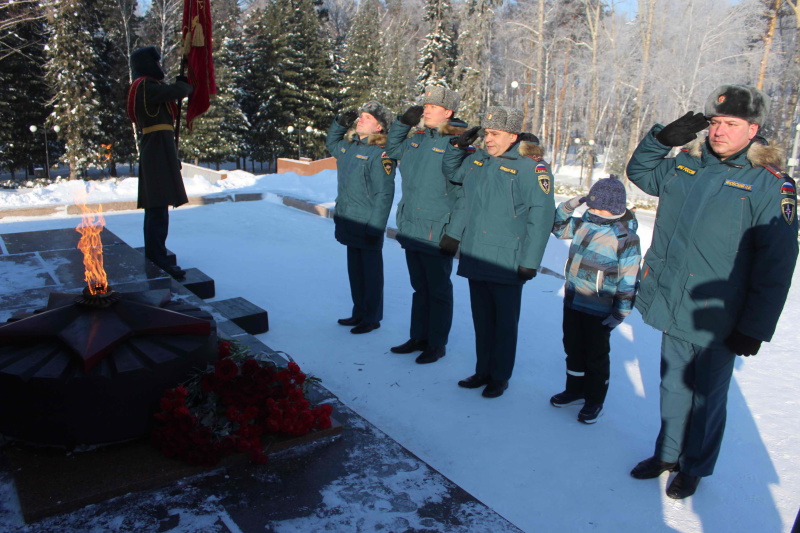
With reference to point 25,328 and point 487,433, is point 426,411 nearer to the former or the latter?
point 487,433

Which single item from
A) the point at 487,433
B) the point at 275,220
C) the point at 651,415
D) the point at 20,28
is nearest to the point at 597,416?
the point at 651,415

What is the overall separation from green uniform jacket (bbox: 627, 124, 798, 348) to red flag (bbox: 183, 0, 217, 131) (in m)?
4.24

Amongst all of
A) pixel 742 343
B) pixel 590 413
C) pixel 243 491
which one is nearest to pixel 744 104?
pixel 742 343

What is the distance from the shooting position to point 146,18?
27.7m

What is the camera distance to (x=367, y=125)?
4.57m

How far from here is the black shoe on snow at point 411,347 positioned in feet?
14.1

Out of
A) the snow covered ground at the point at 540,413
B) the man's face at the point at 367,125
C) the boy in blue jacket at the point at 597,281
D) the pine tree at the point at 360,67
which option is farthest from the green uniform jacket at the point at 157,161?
the pine tree at the point at 360,67

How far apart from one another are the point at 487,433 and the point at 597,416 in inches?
26.1

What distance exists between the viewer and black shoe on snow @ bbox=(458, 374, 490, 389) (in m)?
3.78

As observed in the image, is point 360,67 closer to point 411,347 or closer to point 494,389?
point 411,347

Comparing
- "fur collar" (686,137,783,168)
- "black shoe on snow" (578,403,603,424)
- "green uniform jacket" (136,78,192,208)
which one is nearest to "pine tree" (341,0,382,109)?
"green uniform jacket" (136,78,192,208)

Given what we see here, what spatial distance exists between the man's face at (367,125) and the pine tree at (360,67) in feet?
84.8

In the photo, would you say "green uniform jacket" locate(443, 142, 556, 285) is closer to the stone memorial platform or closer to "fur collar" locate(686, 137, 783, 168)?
"fur collar" locate(686, 137, 783, 168)

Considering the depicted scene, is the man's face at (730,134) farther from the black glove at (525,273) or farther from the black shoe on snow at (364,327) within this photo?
the black shoe on snow at (364,327)
